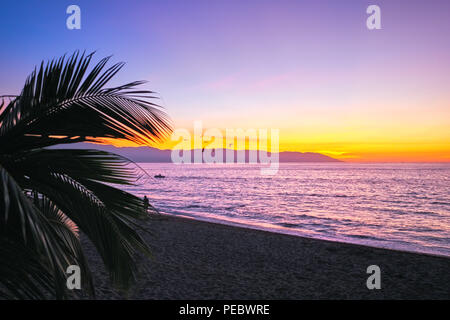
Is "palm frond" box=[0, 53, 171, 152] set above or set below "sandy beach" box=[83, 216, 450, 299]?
above

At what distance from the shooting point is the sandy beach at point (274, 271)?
6.99 m

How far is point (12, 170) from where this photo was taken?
2.16 metres

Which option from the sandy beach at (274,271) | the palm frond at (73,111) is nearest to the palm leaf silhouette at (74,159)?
the palm frond at (73,111)

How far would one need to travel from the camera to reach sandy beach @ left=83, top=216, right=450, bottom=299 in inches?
275

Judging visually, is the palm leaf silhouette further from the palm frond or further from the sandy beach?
the sandy beach

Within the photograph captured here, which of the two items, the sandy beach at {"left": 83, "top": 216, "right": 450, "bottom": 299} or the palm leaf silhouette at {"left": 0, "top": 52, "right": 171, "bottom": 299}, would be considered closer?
the palm leaf silhouette at {"left": 0, "top": 52, "right": 171, "bottom": 299}

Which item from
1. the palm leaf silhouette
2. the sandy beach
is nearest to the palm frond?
the palm leaf silhouette

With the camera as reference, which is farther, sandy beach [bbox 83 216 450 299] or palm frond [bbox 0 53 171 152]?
sandy beach [bbox 83 216 450 299]

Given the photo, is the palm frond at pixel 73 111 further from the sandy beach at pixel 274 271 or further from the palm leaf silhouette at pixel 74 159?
the sandy beach at pixel 274 271

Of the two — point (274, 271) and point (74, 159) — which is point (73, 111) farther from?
point (274, 271)

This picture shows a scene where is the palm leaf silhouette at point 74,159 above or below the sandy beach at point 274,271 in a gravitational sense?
above

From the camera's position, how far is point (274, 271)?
28.8 ft

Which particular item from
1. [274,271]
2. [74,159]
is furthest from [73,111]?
[274,271]
